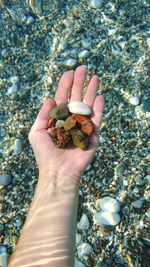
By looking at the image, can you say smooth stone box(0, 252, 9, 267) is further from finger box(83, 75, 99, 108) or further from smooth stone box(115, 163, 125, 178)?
finger box(83, 75, 99, 108)

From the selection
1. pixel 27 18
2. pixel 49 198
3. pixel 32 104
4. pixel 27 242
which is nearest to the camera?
pixel 27 242

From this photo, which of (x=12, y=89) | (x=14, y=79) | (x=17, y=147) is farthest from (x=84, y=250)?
(x=14, y=79)

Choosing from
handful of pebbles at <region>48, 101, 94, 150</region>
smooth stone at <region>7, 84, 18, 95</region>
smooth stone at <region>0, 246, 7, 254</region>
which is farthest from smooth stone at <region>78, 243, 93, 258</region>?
smooth stone at <region>7, 84, 18, 95</region>

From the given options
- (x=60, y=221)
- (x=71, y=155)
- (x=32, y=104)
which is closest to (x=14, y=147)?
(x=32, y=104)

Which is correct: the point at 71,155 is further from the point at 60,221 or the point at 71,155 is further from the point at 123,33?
the point at 123,33

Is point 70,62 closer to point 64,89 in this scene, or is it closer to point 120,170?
point 64,89

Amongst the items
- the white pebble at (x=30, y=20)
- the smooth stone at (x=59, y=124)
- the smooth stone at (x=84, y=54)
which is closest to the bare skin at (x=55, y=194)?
the smooth stone at (x=59, y=124)
